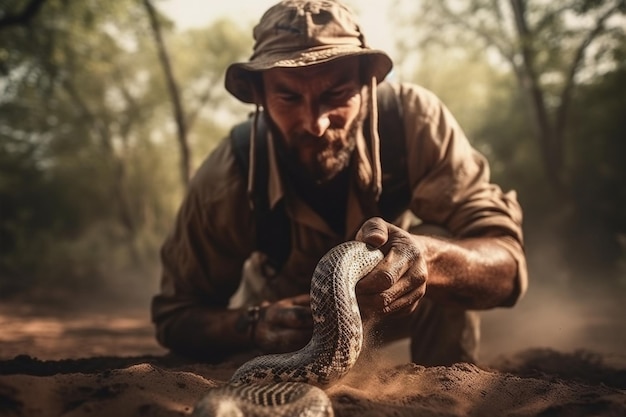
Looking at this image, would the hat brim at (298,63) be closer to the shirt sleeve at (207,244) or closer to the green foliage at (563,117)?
the shirt sleeve at (207,244)

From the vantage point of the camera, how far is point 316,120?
10.9 ft

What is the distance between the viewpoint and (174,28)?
14.4 metres

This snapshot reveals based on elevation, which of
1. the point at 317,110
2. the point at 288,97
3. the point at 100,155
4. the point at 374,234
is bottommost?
the point at 374,234

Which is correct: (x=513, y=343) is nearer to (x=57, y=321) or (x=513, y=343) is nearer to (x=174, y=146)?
(x=57, y=321)

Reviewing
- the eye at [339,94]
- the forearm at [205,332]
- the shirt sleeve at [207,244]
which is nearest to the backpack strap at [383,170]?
the shirt sleeve at [207,244]

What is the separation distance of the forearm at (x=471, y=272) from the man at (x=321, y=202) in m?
0.01

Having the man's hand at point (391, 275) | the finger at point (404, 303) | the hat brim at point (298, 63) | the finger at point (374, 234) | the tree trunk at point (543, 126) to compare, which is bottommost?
the finger at point (404, 303)

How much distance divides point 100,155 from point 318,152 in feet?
86.7

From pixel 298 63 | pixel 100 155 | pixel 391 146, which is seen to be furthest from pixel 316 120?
pixel 100 155

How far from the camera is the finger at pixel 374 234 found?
8.70 feet

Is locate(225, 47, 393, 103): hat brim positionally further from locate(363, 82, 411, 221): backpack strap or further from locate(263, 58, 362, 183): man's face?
locate(363, 82, 411, 221): backpack strap

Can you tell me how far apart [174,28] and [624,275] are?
1313 centimetres

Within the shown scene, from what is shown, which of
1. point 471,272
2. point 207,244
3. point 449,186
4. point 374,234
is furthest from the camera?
point 207,244

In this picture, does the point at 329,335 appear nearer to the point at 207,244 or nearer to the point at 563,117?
the point at 207,244
